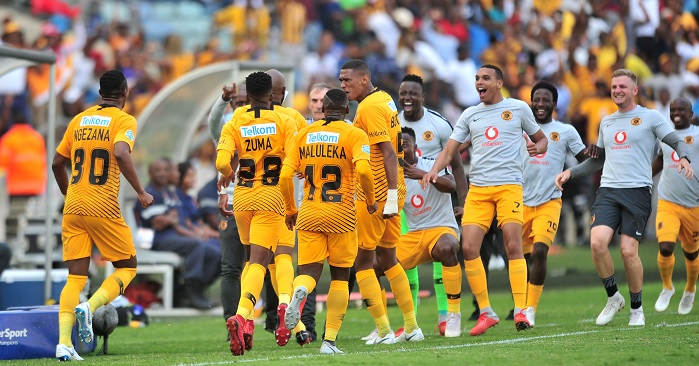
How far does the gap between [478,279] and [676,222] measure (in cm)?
298

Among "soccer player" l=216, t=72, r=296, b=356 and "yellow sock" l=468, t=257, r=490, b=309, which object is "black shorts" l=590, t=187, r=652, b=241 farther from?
"soccer player" l=216, t=72, r=296, b=356

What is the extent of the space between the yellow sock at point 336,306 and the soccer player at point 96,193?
1.84 meters

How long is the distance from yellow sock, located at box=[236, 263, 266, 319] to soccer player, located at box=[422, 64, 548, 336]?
2.21 metres

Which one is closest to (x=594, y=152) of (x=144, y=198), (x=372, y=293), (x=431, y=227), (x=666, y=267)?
(x=431, y=227)

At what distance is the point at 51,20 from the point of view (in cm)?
2680

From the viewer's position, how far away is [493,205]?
12.2 metres

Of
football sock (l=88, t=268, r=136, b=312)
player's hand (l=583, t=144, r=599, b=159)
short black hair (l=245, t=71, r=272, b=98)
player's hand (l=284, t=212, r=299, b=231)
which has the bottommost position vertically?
football sock (l=88, t=268, r=136, b=312)

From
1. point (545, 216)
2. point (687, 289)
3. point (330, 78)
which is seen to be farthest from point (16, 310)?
point (330, 78)

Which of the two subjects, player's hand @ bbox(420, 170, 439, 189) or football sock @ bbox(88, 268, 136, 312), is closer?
football sock @ bbox(88, 268, 136, 312)

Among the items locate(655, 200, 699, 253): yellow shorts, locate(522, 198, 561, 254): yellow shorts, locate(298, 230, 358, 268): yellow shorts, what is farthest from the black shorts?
locate(298, 230, 358, 268): yellow shorts

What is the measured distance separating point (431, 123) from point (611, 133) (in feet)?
6.00

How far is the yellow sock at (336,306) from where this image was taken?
10477 millimetres

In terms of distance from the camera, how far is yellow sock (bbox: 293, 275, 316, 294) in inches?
408

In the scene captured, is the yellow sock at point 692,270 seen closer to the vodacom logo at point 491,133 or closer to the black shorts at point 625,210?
the black shorts at point 625,210
